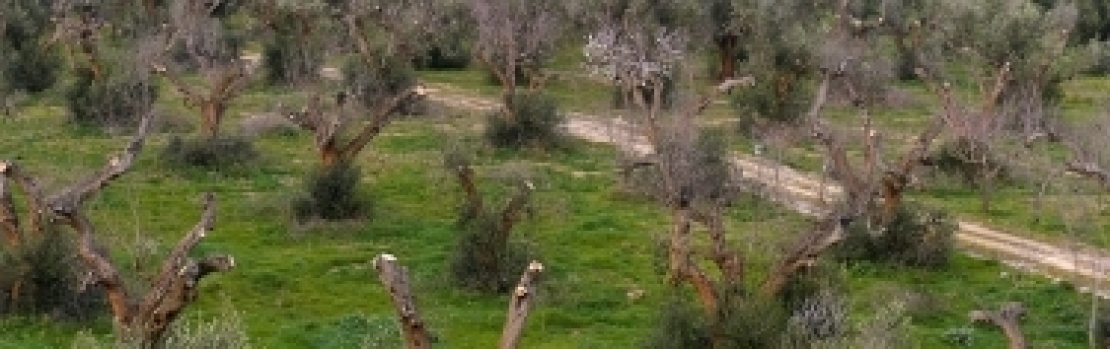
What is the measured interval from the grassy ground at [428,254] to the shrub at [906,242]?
0.40m

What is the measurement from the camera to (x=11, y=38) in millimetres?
46062

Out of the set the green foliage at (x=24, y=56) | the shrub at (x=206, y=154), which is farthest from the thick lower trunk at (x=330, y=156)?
the green foliage at (x=24, y=56)

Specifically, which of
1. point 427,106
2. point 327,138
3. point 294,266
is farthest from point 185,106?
point 294,266

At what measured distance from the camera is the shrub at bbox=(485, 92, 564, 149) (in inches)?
1487

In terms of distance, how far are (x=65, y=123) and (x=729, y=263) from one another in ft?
85.9

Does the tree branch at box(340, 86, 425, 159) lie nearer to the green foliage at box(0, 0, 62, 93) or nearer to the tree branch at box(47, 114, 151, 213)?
the tree branch at box(47, 114, 151, 213)

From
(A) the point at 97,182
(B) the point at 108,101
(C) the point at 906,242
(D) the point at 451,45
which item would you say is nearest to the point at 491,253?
(A) the point at 97,182

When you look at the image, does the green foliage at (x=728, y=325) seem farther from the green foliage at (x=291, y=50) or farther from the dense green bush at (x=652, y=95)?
the green foliage at (x=291, y=50)

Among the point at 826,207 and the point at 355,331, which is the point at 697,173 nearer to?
the point at 826,207

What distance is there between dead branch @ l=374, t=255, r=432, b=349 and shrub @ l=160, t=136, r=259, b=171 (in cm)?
2054

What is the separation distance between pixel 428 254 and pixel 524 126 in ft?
37.9

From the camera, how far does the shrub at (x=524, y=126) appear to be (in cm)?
3778

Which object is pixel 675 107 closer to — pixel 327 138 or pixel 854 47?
pixel 327 138

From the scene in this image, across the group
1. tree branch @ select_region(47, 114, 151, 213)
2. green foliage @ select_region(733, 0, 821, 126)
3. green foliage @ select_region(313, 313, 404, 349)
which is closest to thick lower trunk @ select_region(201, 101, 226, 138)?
green foliage @ select_region(313, 313, 404, 349)
